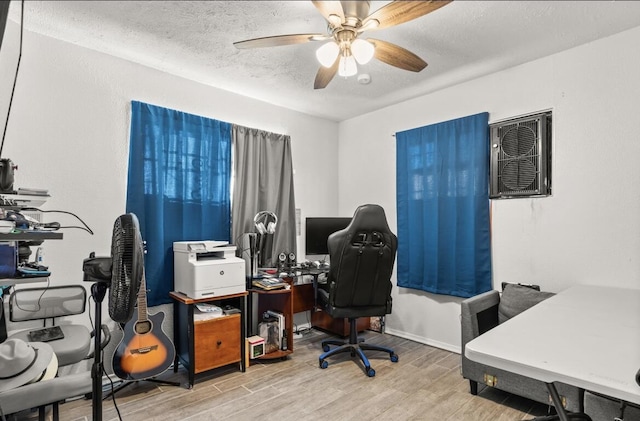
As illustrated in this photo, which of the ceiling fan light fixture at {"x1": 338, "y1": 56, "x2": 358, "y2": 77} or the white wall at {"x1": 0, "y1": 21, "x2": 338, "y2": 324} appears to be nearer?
the ceiling fan light fixture at {"x1": 338, "y1": 56, "x2": 358, "y2": 77}

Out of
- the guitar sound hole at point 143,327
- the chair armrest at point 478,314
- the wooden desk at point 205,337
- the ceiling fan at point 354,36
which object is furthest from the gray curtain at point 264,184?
the chair armrest at point 478,314

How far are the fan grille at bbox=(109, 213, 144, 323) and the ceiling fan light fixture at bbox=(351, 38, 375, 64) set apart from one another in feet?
4.61

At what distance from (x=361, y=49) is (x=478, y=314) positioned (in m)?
1.97

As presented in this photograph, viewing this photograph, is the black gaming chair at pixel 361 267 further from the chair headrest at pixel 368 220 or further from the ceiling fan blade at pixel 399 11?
the ceiling fan blade at pixel 399 11

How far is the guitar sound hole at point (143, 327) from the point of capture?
2482 mm

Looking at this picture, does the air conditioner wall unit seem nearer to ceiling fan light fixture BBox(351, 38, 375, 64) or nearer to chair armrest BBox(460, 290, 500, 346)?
chair armrest BBox(460, 290, 500, 346)

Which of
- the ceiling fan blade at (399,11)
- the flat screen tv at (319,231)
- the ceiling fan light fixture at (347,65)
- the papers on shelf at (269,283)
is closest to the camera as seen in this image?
the ceiling fan blade at (399,11)

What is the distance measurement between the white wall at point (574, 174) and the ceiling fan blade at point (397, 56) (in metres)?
1.15

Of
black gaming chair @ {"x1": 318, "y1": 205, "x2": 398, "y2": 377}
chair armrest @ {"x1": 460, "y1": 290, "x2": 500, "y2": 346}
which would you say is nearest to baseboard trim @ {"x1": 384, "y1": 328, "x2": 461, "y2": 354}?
chair armrest @ {"x1": 460, "y1": 290, "x2": 500, "y2": 346}

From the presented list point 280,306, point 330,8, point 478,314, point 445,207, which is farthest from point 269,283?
point 330,8

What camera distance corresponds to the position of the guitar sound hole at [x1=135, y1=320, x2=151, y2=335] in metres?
2.48

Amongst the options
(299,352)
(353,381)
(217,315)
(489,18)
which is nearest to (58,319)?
(217,315)

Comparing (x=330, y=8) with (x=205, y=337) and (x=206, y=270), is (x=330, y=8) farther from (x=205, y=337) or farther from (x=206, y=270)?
(x=205, y=337)

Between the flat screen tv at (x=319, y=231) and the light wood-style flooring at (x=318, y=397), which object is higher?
the flat screen tv at (x=319, y=231)
